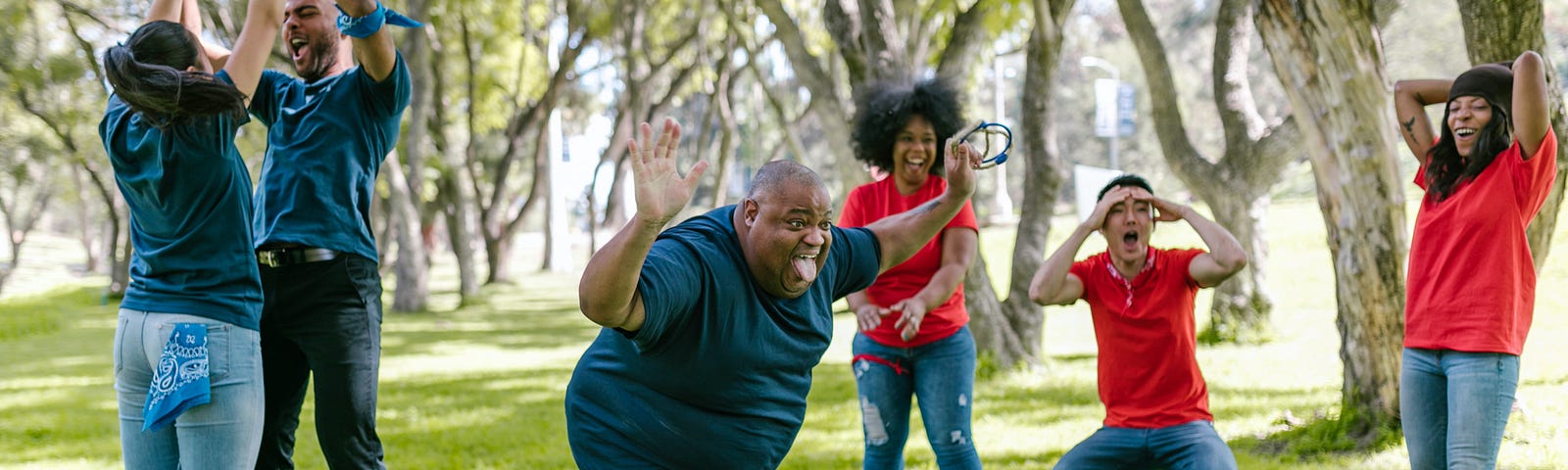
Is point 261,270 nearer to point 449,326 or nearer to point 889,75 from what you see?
point 889,75

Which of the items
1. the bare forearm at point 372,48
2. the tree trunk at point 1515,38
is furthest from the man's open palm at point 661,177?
the tree trunk at point 1515,38

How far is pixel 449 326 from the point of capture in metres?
17.8

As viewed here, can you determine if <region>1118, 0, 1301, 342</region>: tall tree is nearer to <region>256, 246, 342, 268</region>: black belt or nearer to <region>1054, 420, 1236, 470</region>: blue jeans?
<region>1054, 420, 1236, 470</region>: blue jeans

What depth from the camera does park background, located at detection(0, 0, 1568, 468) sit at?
6.40 m

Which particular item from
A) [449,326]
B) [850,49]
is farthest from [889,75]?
[449,326]

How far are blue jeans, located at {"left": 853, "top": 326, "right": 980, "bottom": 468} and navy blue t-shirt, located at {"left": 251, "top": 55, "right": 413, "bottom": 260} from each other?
6.72 ft

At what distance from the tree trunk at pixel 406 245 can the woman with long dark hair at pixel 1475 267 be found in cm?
1604

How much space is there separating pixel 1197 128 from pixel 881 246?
187 ft

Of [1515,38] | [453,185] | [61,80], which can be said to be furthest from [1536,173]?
[61,80]

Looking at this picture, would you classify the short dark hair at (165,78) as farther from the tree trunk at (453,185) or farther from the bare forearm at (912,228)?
the tree trunk at (453,185)

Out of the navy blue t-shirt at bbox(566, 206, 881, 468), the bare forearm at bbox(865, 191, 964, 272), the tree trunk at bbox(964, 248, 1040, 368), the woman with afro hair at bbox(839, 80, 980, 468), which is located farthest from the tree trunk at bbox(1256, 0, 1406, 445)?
the navy blue t-shirt at bbox(566, 206, 881, 468)

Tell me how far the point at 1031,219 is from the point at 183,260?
792 centimetres

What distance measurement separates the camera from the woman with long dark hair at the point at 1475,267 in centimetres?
407

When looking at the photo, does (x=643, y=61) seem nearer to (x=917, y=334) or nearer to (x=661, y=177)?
(x=917, y=334)
